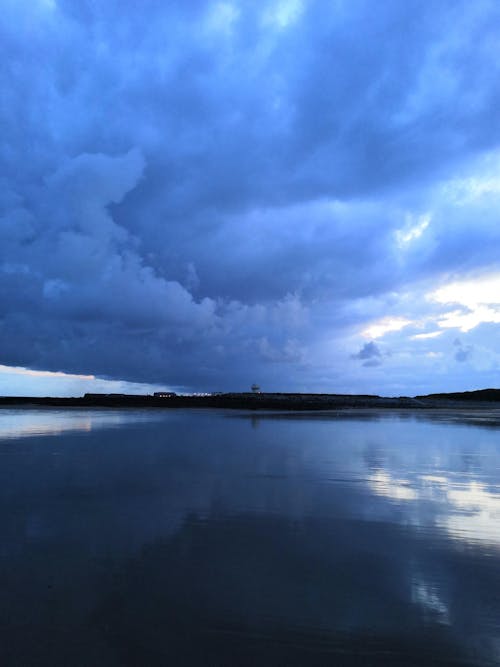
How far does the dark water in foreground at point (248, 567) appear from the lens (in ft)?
18.7

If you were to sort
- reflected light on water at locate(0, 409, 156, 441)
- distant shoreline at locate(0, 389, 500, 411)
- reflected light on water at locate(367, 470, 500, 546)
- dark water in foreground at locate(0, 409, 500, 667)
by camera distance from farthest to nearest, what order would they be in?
distant shoreline at locate(0, 389, 500, 411) → reflected light on water at locate(0, 409, 156, 441) → reflected light on water at locate(367, 470, 500, 546) → dark water in foreground at locate(0, 409, 500, 667)

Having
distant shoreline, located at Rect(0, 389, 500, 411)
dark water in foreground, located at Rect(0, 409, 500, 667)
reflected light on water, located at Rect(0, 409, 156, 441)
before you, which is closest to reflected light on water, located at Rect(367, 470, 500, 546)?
dark water in foreground, located at Rect(0, 409, 500, 667)

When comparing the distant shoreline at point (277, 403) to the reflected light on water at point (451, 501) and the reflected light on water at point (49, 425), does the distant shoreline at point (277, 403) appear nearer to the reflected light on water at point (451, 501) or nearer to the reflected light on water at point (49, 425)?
the reflected light on water at point (49, 425)

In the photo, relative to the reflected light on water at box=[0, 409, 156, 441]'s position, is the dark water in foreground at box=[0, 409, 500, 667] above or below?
below

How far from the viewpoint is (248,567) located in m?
Result: 8.22

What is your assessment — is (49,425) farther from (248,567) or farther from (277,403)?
(277,403)

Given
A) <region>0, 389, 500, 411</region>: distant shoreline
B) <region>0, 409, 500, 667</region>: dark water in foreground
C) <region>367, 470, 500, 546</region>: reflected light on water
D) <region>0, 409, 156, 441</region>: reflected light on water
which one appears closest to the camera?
<region>0, 409, 500, 667</region>: dark water in foreground

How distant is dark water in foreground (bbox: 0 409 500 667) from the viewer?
18.7ft

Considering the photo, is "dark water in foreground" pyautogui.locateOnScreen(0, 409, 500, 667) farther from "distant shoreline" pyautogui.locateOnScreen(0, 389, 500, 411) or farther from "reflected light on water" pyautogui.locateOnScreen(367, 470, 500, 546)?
"distant shoreline" pyautogui.locateOnScreen(0, 389, 500, 411)

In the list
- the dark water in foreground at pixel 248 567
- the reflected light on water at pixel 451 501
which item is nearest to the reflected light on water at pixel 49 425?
the dark water in foreground at pixel 248 567

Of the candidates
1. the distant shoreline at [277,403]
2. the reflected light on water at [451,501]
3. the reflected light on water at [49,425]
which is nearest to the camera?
the reflected light on water at [451,501]

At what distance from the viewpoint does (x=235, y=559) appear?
8.57 m

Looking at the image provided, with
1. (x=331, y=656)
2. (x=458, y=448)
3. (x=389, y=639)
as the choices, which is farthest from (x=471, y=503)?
(x=458, y=448)

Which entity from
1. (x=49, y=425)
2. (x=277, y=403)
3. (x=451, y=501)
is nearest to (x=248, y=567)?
(x=451, y=501)
